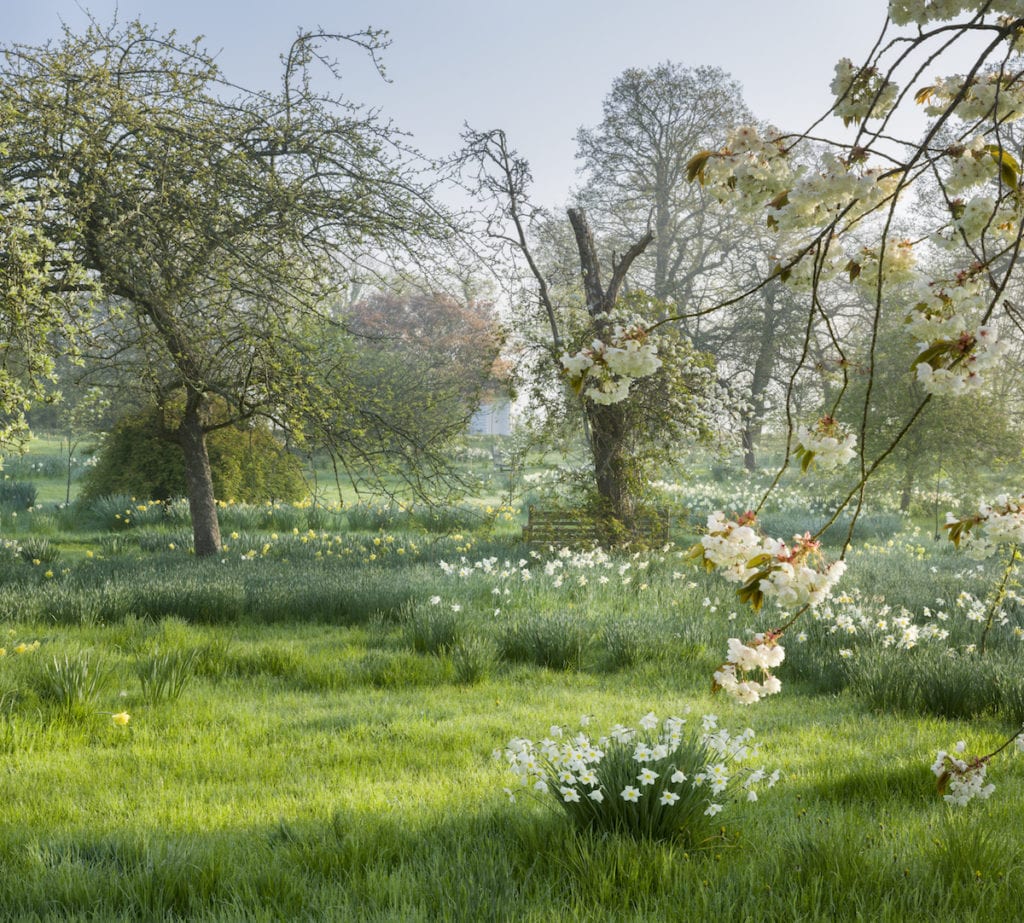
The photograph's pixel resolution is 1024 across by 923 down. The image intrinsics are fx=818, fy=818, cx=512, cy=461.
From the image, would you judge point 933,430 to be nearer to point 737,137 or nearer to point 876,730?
point 876,730

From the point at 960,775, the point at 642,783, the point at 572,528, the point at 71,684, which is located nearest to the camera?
the point at 960,775

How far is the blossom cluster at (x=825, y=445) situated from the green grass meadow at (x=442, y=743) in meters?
1.25

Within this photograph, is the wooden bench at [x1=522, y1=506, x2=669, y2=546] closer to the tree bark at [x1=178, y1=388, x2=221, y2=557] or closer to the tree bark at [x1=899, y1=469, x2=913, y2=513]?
the tree bark at [x1=178, y1=388, x2=221, y2=557]

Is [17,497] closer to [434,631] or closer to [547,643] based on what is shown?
[434,631]

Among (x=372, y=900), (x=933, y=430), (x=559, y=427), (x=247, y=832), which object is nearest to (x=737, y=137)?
(x=372, y=900)

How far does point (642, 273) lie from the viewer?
73.0 feet

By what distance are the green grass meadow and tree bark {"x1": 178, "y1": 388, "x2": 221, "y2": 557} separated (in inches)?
45.4

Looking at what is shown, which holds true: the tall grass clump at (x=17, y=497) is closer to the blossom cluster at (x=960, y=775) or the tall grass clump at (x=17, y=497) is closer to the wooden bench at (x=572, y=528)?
the wooden bench at (x=572, y=528)

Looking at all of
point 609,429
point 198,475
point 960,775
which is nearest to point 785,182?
point 960,775

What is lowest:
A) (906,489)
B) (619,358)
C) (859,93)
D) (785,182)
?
(906,489)

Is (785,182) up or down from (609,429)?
up

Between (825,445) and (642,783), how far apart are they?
4.25 feet

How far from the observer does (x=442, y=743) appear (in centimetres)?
392

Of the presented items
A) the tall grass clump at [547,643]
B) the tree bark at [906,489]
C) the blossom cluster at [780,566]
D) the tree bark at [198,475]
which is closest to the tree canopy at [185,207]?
the tree bark at [198,475]
